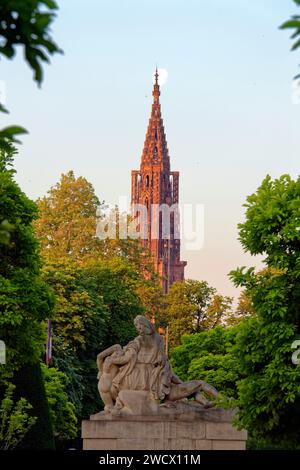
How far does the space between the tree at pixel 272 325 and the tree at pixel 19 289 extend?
292 inches

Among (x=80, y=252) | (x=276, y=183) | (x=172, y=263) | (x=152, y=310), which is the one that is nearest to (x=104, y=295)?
(x=80, y=252)

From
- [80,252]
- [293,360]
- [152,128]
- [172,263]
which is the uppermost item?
[152,128]

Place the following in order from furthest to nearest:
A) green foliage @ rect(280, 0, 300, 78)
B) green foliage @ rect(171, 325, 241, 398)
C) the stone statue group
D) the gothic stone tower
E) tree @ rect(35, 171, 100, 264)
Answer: the gothic stone tower
tree @ rect(35, 171, 100, 264)
green foliage @ rect(171, 325, 241, 398)
the stone statue group
green foliage @ rect(280, 0, 300, 78)

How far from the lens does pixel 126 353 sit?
3022cm

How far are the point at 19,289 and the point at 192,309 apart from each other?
5090 centimetres

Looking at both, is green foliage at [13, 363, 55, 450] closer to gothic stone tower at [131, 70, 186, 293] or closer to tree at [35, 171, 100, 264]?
tree at [35, 171, 100, 264]

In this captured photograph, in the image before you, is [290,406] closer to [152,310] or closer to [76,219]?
[76,219]

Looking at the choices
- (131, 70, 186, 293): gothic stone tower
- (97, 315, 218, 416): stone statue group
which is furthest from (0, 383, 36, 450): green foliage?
(131, 70, 186, 293): gothic stone tower

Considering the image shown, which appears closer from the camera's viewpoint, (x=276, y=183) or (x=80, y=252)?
(x=276, y=183)

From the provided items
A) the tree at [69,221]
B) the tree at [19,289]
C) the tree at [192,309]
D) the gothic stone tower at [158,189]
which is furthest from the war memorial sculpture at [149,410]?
the gothic stone tower at [158,189]

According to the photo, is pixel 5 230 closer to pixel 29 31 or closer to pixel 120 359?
pixel 29 31

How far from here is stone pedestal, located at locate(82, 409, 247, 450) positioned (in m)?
29.5

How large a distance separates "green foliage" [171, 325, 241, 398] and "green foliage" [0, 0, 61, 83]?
50155 millimetres
